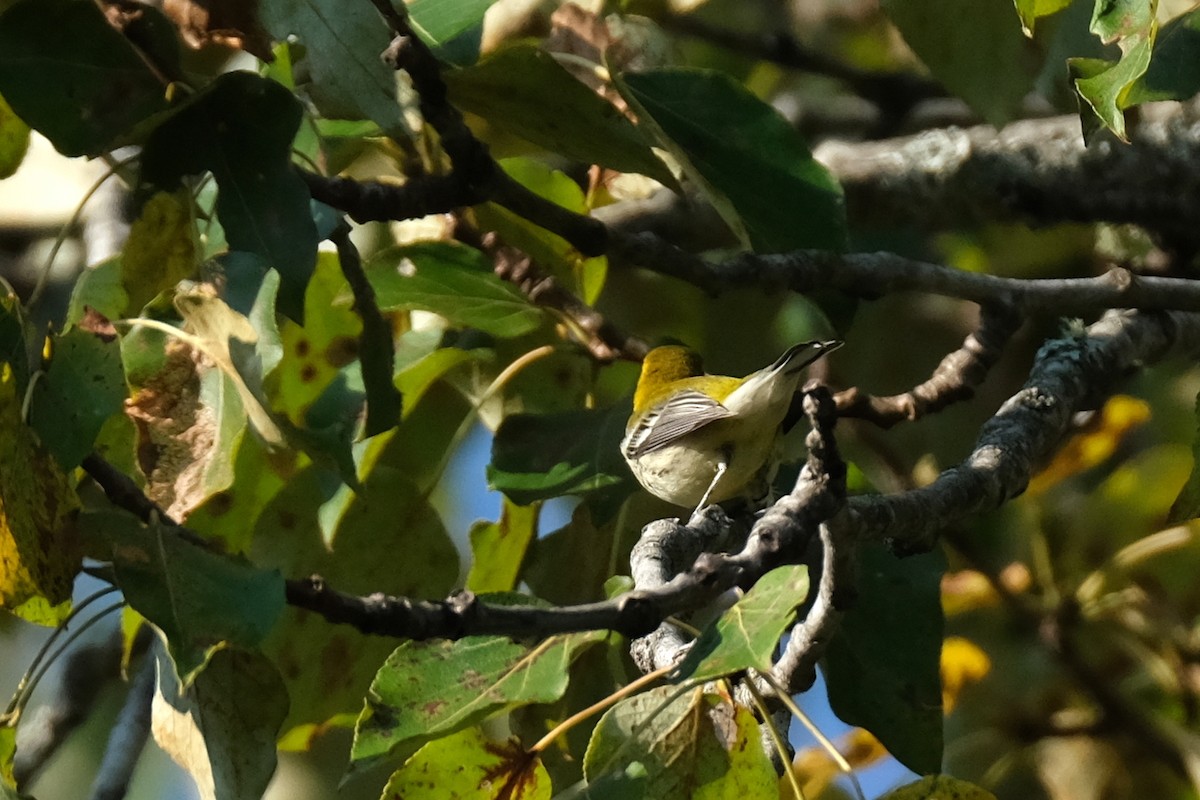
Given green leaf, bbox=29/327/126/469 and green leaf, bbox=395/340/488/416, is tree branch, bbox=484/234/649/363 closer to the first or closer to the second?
green leaf, bbox=395/340/488/416

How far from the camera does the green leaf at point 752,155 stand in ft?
4.12

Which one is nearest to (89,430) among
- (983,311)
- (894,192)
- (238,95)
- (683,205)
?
(238,95)

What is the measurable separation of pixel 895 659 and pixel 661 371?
47cm

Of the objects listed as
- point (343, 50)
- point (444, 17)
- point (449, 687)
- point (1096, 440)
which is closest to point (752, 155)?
point (444, 17)

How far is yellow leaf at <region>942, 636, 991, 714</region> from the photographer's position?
182 centimetres

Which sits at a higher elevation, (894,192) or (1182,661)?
(894,192)

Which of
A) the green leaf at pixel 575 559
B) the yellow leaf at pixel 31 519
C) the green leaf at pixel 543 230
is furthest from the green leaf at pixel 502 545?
the yellow leaf at pixel 31 519

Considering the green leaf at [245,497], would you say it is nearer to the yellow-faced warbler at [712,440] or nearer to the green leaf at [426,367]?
the green leaf at [426,367]

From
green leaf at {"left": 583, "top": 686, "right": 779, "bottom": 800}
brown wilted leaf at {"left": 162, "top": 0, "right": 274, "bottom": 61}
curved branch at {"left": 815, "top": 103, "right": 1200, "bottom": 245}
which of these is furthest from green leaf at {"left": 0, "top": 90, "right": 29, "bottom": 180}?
curved branch at {"left": 815, "top": 103, "right": 1200, "bottom": 245}

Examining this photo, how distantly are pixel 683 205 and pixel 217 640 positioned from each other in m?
1.30

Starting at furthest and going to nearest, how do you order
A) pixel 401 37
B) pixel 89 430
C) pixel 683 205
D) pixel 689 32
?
pixel 689 32 < pixel 683 205 < pixel 401 37 < pixel 89 430

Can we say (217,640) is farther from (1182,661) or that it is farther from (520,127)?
(1182,661)

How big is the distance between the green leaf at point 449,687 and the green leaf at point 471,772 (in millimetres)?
28

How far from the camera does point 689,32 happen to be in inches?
90.3
